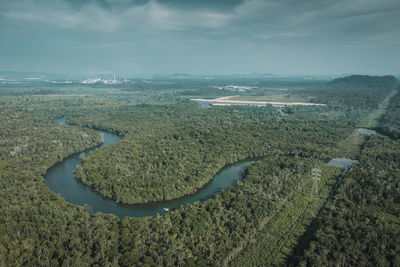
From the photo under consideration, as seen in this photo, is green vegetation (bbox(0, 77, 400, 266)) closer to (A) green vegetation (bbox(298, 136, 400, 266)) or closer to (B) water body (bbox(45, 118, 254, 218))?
(A) green vegetation (bbox(298, 136, 400, 266))

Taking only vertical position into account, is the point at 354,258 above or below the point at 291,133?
below

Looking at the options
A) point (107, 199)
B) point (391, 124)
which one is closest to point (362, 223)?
point (107, 199)

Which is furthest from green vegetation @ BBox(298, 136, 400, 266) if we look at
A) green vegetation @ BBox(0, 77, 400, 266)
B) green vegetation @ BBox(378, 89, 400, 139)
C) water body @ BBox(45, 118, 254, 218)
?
green vegetation @ BBox(378, 89, 400, 139)

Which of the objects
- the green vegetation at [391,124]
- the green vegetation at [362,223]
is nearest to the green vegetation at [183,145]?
the green vegetation at [391,124]

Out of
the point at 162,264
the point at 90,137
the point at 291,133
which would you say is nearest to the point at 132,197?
the point at 162,264

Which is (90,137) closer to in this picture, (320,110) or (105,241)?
(105,241)

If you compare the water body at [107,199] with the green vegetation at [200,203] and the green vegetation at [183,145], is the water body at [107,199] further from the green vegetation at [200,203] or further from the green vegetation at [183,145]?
the green vegetation at [200,203]
